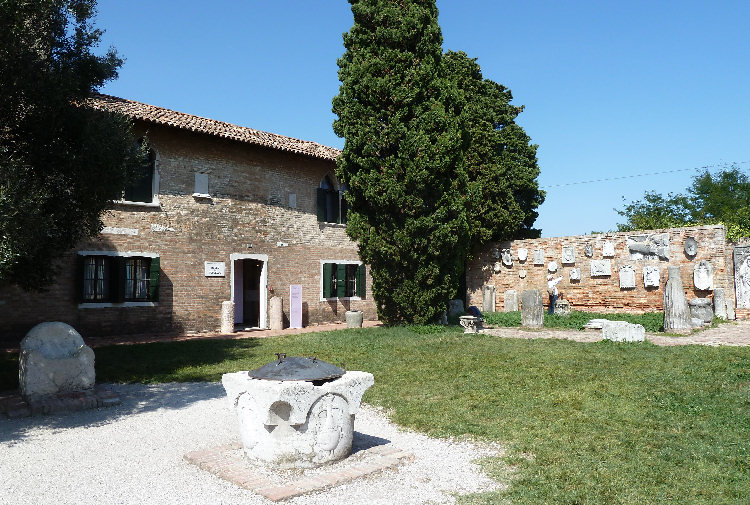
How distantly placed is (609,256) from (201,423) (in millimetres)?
15663

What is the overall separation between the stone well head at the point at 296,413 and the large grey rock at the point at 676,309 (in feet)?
37.0

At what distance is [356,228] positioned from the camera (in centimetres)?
1500

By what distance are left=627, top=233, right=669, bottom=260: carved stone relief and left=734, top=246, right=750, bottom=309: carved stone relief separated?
1.84 m

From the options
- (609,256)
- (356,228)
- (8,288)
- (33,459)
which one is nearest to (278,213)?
(356,228)

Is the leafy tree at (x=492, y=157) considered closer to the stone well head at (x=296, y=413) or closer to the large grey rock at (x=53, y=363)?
the large grey rock at (x=53, y=363)

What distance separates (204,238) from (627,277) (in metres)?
13.3

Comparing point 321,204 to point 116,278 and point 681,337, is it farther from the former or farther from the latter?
point 681,337

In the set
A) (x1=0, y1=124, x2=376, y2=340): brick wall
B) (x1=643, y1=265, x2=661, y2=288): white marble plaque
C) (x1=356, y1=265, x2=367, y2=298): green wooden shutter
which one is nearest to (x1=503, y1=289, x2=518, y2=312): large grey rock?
(x1=643, y1=265, x2=661, y2=288): white marble plaque

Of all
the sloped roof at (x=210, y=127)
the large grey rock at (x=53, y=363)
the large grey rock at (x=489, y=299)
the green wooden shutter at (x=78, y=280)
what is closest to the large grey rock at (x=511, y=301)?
the large grey rock at (x=489, y=299)

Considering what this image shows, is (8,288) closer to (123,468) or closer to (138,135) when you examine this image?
(138,135)

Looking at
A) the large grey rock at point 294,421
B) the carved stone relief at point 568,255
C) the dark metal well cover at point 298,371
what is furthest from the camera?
the carved stone relief at point 568,255

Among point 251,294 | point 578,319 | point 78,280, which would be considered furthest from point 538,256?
point 78,280

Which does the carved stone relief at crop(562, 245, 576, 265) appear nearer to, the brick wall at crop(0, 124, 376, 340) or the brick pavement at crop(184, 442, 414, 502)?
the brick wall at crop(0, 124, 376, 340)

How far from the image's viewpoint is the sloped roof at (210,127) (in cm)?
1415
